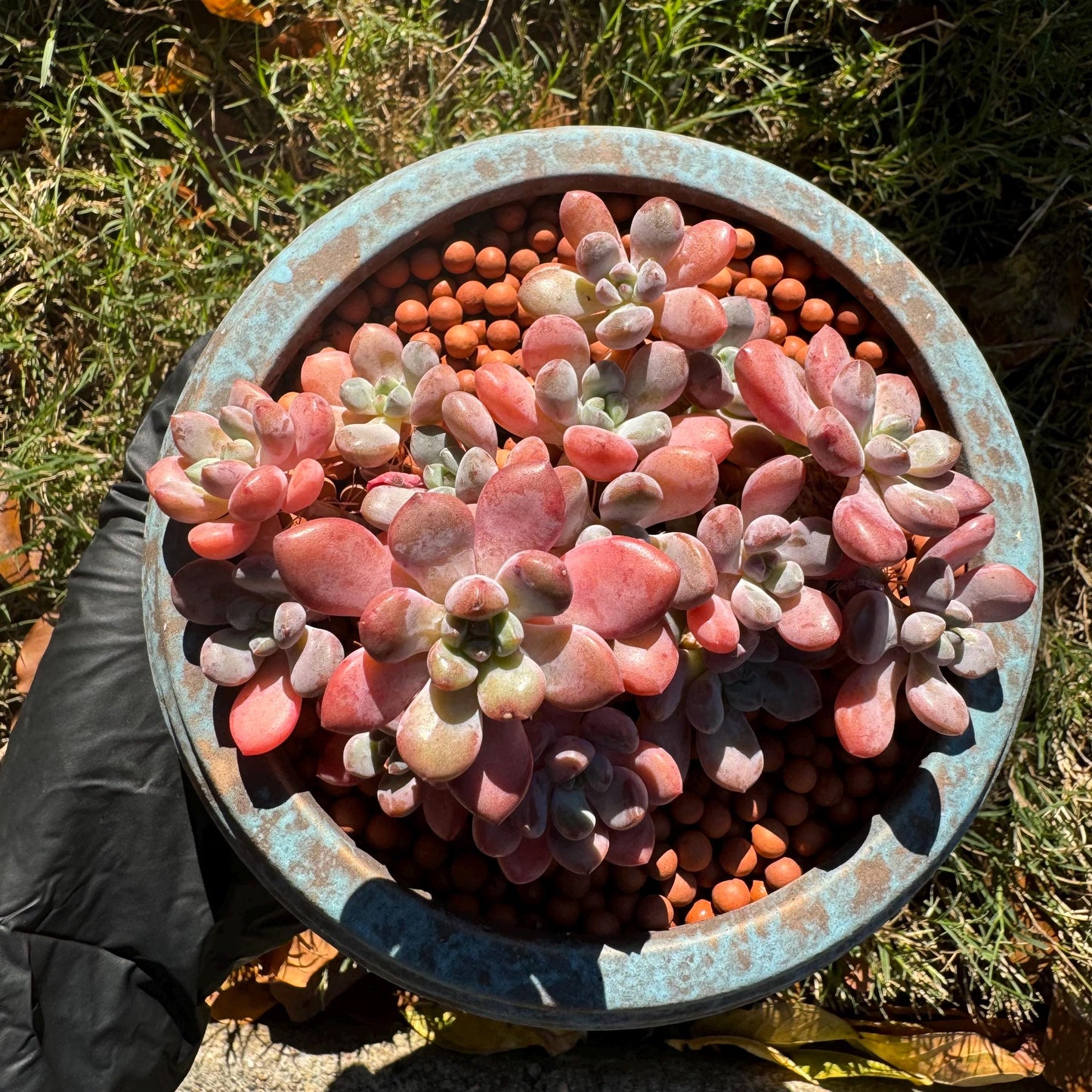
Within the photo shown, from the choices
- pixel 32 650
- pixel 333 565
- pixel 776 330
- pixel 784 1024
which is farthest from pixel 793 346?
pixel 32 650

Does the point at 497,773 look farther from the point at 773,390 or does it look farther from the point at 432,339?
the point at 432,339

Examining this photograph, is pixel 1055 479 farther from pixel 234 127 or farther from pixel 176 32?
pixel 176 32

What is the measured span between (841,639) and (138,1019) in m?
1.03

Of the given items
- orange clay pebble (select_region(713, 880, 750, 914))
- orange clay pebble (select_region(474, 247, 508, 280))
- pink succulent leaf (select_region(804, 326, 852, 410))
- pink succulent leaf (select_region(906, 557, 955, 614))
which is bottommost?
orange clay pebble (select_region(713, 880, 750, 914))

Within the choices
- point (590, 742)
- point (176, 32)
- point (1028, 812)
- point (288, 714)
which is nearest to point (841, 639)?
point (590, 742)

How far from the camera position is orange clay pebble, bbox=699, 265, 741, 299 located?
100cm

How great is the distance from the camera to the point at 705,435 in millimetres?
827

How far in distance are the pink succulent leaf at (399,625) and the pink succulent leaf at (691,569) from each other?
0.17 m

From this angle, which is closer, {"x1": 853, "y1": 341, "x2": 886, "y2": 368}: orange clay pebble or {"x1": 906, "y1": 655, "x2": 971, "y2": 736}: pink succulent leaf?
{"x1": 906, "y1": 655, "x2": 971, "y2": 736}: pink succulent leaf

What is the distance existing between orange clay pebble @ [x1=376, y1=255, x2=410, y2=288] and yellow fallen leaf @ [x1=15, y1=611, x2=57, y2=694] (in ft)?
3.14

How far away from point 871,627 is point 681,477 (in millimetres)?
199

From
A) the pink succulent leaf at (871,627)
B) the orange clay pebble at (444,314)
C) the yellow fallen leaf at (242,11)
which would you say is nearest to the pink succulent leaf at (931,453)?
the pink succulent leaf at (871,627)

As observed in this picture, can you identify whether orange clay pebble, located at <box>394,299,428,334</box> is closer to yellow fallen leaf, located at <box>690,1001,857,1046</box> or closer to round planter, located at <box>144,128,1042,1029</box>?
round planter, located at <box>144,128,1042,1029</box>

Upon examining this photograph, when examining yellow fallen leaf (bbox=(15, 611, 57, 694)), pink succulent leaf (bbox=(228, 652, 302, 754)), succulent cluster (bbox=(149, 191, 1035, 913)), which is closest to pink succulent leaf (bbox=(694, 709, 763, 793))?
succulent cluster (bbox=(149, 191, 1035, 913))
